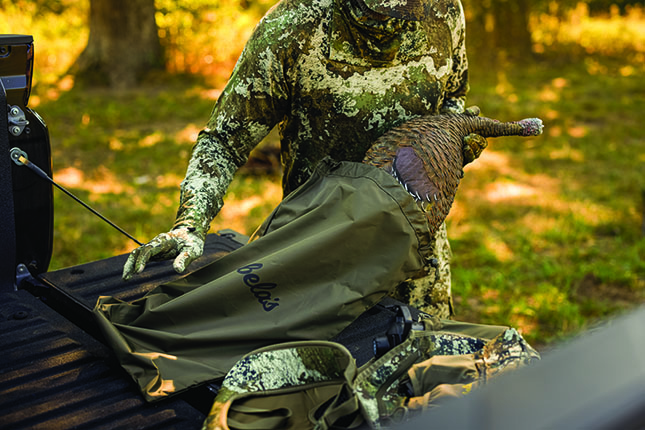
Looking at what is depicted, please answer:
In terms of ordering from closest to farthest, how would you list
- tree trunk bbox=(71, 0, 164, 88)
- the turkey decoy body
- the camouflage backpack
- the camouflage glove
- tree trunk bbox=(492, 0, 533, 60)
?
the camouflage backpack, the turkey decoy body, the camouflage glove, tree trunk bbox=(71, 0, 164, 88), tree trunk bbox=(492, 0, 533, 60)

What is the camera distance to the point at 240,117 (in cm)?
192

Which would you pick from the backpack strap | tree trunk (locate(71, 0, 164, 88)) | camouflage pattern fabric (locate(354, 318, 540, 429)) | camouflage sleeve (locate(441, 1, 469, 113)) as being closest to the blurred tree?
tree trunk (locate(71, 0, 164, 88))

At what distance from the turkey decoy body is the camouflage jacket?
16 centimetres

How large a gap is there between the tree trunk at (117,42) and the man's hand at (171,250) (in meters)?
8.15

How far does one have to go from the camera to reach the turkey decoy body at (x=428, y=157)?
164 centimetres

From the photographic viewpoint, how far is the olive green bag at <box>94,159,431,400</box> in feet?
5.11

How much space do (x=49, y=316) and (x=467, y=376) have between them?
4.07 ft

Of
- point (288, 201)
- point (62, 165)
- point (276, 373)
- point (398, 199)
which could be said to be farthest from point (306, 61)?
point (62, 165)

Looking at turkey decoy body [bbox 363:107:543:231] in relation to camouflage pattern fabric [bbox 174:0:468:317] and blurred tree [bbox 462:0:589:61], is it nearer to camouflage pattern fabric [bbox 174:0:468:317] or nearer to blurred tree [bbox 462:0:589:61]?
camouflage pattern fabric [bbox 174:0:468:317]

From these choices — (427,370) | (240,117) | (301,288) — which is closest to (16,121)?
(240,117)

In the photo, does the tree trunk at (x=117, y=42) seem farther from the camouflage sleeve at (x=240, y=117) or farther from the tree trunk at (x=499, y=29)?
the camouflage sleeve at (x=240, y=117)

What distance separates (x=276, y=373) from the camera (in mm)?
1383

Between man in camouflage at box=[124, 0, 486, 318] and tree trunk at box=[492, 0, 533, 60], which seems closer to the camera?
man in camouflage at box=[124, 0, 486, 318]

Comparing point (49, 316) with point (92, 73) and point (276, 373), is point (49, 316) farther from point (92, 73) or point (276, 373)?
point (92, 73)
